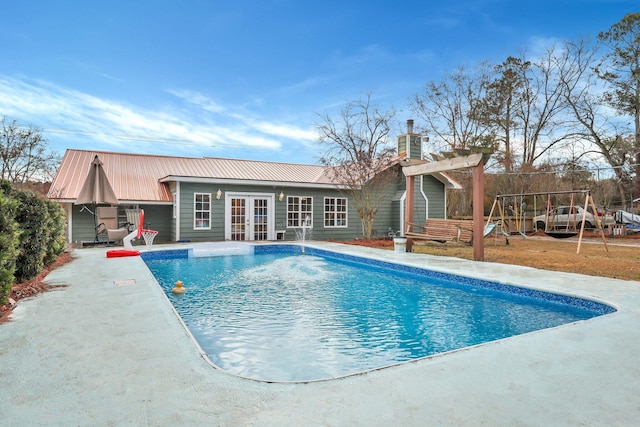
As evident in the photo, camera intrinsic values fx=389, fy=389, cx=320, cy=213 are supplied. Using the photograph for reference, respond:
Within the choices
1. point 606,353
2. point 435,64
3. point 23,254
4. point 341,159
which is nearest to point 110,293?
point 23,254

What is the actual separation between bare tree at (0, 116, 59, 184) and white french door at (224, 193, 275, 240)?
10.8 meters

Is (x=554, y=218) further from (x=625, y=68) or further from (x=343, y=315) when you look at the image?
(x=343, y=315)

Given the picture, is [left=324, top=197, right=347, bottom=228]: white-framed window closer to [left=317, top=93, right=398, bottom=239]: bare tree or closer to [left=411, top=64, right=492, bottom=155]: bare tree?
[left=317, top=93, right=398, bottom=239]: bare tree

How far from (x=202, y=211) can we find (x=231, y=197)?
109 centimetres

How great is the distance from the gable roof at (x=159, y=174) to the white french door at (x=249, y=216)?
0.64 meters

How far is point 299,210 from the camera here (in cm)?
1494

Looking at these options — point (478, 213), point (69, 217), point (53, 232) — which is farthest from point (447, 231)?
point (69, 217)

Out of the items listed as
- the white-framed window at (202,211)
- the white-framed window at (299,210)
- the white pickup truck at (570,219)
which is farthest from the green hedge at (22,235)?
the white pickup truck at (570,219)

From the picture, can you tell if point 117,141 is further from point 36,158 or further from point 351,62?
point 351,62

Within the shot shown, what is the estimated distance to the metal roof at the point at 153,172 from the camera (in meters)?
12.6

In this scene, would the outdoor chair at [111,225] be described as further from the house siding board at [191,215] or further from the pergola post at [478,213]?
the pergola post at [478,213]

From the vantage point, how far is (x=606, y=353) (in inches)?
116

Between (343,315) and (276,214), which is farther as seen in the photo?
(276,214)

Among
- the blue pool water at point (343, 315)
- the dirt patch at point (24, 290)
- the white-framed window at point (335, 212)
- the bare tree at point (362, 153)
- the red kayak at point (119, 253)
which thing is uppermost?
the bare tree at point (362, 153)
